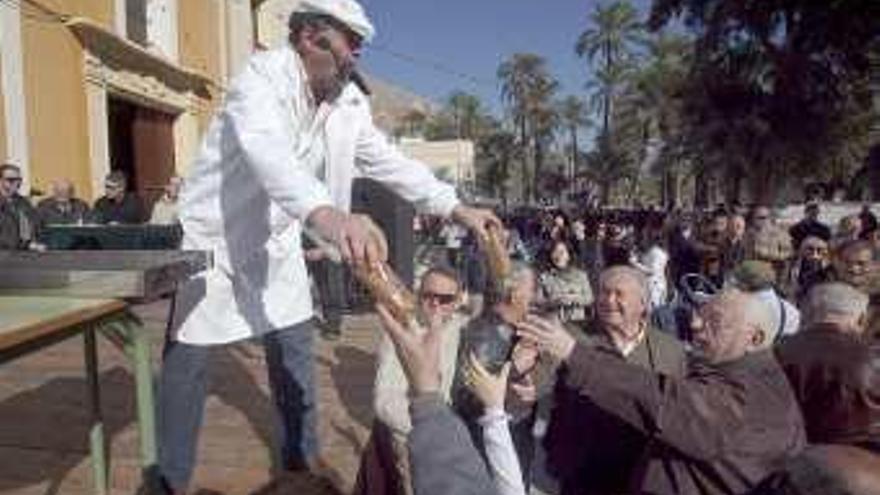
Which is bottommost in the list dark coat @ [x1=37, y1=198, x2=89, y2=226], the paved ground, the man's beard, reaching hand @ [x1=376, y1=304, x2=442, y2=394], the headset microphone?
the paved ground

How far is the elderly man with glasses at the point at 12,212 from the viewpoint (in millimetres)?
7931

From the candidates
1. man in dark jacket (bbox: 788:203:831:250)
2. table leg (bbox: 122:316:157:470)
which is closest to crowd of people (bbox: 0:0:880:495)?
table leg (bbox: 122:316:157:470)

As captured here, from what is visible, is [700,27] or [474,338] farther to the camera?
[700,27]

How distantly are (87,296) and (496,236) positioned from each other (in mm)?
1053

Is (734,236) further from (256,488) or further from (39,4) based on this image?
(39,4)


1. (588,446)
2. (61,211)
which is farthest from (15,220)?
(588,446)

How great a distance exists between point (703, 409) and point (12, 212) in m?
6.90

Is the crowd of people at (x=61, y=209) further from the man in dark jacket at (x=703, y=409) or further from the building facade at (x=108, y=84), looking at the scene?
the man in dark jacket at (x=703, y=409)

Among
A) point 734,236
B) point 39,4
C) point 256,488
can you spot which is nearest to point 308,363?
point 256,488

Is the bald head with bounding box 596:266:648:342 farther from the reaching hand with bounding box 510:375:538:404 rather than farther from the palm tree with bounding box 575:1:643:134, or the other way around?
the palm tree with bounding box 575:1:643:134

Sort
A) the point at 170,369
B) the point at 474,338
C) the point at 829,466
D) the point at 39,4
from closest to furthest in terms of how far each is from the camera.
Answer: the point at 829,466
the point at 474,338
the point at 170,369
the point at 39,4

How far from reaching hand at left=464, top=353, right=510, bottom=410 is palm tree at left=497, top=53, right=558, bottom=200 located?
68877mm

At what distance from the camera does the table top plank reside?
82.2 inches

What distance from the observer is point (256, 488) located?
423 centimetres
